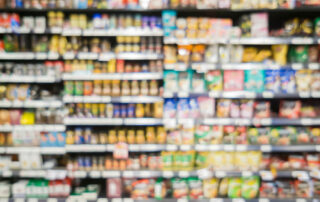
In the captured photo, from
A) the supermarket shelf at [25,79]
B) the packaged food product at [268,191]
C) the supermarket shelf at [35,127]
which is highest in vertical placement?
the supermarket shelf at [25,79]

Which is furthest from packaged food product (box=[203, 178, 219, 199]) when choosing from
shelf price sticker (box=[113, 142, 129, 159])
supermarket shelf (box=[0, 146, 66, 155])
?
supermarket shelf (box=[0, 146, 66, 155])

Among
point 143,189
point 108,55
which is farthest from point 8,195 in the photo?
point 108,55

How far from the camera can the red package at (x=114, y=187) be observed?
293cm

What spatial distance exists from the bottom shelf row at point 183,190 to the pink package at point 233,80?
1.11 metres

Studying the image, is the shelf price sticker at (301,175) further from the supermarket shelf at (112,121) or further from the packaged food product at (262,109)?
the supermarket shelf at (112,121)

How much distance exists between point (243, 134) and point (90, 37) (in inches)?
88.4

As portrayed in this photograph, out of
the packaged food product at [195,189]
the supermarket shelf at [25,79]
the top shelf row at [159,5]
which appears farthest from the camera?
the packaged food product at [195,189]

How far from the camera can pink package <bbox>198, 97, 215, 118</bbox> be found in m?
2.95

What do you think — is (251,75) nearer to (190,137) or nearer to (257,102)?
(257,102)

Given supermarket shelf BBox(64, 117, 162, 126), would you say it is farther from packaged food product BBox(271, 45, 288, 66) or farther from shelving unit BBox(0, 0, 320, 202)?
packaged food product BBox(271, 45, 288, 66)

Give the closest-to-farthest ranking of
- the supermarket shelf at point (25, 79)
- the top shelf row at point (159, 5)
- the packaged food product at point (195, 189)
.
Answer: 1. the top shelf row at point (159, 5)
2. the supermarket shelf at point (25, 79)
3. the packaged food product at point (195, 189)

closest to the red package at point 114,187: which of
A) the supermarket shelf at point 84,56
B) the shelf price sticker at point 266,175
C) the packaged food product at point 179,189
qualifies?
the packaged food product at point 179,189

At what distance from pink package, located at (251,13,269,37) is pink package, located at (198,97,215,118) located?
3.02 ft

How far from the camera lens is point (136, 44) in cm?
287
